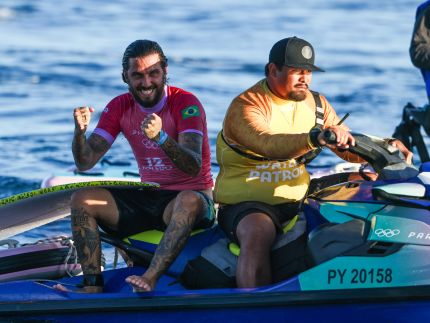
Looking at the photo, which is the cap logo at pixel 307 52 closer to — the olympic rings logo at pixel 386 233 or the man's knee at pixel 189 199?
the man's knee at pixel 189 199

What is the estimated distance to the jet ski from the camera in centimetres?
226

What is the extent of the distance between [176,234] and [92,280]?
1.54 ft

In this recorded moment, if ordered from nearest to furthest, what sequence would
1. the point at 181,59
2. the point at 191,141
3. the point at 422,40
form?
the point at 191,141, the point at 422,40, the point at 181,59

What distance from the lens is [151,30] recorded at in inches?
640

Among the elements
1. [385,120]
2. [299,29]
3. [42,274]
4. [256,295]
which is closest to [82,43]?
[299,29]

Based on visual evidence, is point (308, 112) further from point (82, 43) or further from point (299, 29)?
point (299, 29)

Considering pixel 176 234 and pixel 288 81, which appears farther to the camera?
pixel 288 81

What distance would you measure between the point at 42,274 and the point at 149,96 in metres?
1.19

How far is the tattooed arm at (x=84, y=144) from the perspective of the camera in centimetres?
284

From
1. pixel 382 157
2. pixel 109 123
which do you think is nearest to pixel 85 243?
pixel 109 123

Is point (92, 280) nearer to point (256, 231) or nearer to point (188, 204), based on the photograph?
point (188, 204)

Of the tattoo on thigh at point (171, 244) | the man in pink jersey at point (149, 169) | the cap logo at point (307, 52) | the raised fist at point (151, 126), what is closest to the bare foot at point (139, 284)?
the man in pink jersey at point (149, 169)

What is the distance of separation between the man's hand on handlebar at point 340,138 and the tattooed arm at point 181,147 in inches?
29.5

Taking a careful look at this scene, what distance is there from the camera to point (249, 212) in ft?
8.96
